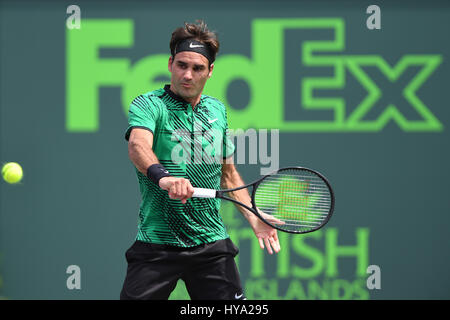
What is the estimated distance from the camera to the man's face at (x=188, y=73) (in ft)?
7.63

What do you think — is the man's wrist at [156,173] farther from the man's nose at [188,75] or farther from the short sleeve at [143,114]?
the man's nose at [188,75]

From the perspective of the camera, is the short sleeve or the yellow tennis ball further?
the yellow tennis ball

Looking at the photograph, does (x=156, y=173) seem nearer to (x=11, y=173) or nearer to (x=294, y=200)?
(x=294, y=200)

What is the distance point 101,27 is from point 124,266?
6.07 ft

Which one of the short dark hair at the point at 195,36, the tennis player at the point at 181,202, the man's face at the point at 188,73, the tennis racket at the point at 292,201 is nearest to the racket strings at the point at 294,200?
the tennis racket at the point at 292,201

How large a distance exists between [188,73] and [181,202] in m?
0.54

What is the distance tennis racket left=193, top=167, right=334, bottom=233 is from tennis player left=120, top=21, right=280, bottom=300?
0.66ft

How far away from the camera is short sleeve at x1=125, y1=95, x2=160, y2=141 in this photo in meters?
2.20

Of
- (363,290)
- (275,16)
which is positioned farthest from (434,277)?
(275,16)

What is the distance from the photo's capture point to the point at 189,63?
232 cm

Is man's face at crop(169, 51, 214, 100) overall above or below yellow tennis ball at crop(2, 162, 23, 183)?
above

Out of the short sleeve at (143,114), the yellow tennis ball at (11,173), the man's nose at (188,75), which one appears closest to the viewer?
the short sleeve at (143,114)

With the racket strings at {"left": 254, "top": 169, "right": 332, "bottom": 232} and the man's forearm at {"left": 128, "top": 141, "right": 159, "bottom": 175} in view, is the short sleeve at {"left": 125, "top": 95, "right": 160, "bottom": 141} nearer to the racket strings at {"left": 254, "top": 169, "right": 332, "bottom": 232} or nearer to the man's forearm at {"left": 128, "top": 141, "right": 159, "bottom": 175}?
the man's forearm at {"left": 128, "top": 141, "right": 159, "bottom": 175}

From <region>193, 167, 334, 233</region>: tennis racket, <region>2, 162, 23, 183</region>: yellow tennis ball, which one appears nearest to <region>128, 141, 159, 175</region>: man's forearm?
<region>193, 167, 334, 233</region>: tennis racket
